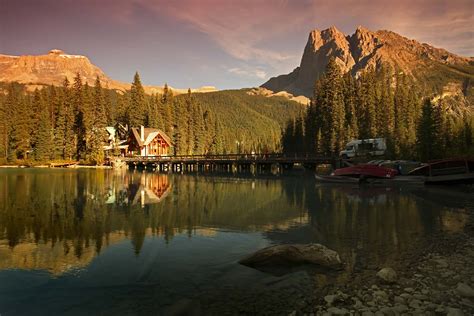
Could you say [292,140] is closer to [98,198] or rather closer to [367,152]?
[367,152]

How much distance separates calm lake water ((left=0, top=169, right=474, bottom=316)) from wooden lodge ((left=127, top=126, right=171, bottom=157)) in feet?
211

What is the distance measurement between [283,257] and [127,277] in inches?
199

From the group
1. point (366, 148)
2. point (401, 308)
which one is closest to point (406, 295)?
point (401, 308)

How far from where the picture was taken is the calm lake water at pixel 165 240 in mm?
8891

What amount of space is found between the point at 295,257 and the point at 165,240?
253 inches

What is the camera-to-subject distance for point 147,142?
91312 mm

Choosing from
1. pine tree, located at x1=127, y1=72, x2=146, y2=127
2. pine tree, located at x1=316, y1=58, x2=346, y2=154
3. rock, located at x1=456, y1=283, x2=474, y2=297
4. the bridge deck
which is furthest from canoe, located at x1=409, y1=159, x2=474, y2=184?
pine tree, located at x1=127, y1=72, x2=146, y2=127

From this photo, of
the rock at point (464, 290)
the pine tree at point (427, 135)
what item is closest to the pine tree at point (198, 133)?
the pine tree at point (427, 135)

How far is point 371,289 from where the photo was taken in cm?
846

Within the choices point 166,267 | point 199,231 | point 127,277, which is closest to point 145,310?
point 127,277

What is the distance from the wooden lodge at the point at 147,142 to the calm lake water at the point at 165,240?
64.4 meters

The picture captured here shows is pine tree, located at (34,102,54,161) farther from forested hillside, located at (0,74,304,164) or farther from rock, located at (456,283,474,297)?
rock, located at (456,283,474,297)

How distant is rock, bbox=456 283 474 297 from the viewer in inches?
306

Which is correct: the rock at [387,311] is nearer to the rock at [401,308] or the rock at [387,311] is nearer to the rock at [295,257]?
the rock at [401,308]
